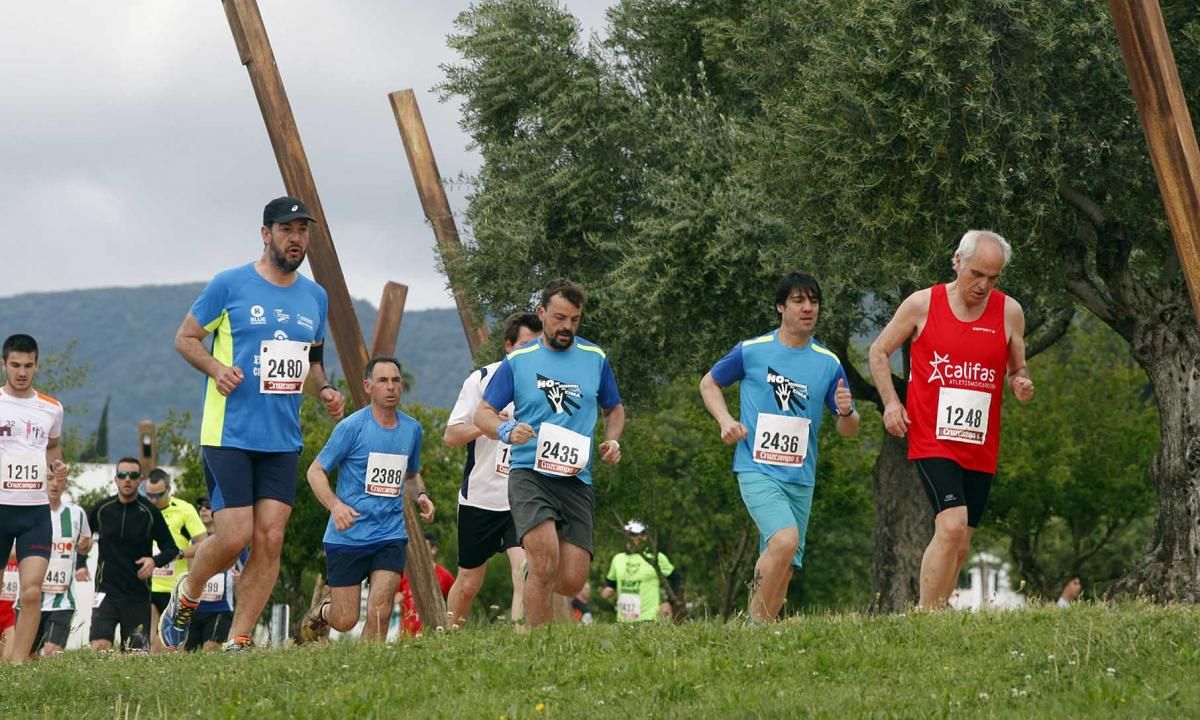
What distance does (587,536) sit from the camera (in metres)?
10.8

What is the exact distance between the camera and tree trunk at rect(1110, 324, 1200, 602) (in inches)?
654

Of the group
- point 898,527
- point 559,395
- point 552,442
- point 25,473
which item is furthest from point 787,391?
point 898,527

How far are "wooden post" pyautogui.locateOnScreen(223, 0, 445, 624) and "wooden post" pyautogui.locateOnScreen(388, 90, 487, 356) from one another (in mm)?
4371

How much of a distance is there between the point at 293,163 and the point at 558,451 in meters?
9.87

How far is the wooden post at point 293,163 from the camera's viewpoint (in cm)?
1934

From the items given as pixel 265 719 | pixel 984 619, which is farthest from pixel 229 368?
pixel 984 619

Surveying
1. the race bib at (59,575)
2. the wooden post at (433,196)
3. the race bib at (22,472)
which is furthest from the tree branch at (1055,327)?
the race bib at (22,472)

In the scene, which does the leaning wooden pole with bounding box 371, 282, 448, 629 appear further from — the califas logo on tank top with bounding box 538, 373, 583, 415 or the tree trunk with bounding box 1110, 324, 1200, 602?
the califas logo on tank top with bounding box 538, 373, 583, 415

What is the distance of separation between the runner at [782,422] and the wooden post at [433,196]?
42.3ft

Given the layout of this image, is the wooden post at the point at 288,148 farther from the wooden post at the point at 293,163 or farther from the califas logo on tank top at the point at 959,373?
the califas logo on tank top at the point at 959,373

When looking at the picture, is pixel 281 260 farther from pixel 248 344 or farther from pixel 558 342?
pixel 558 342

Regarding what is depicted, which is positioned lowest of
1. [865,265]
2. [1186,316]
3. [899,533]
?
[899,533]

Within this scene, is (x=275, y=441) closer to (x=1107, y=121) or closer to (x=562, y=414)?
(x=562, y=414)

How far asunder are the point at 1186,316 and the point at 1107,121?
216 cm
